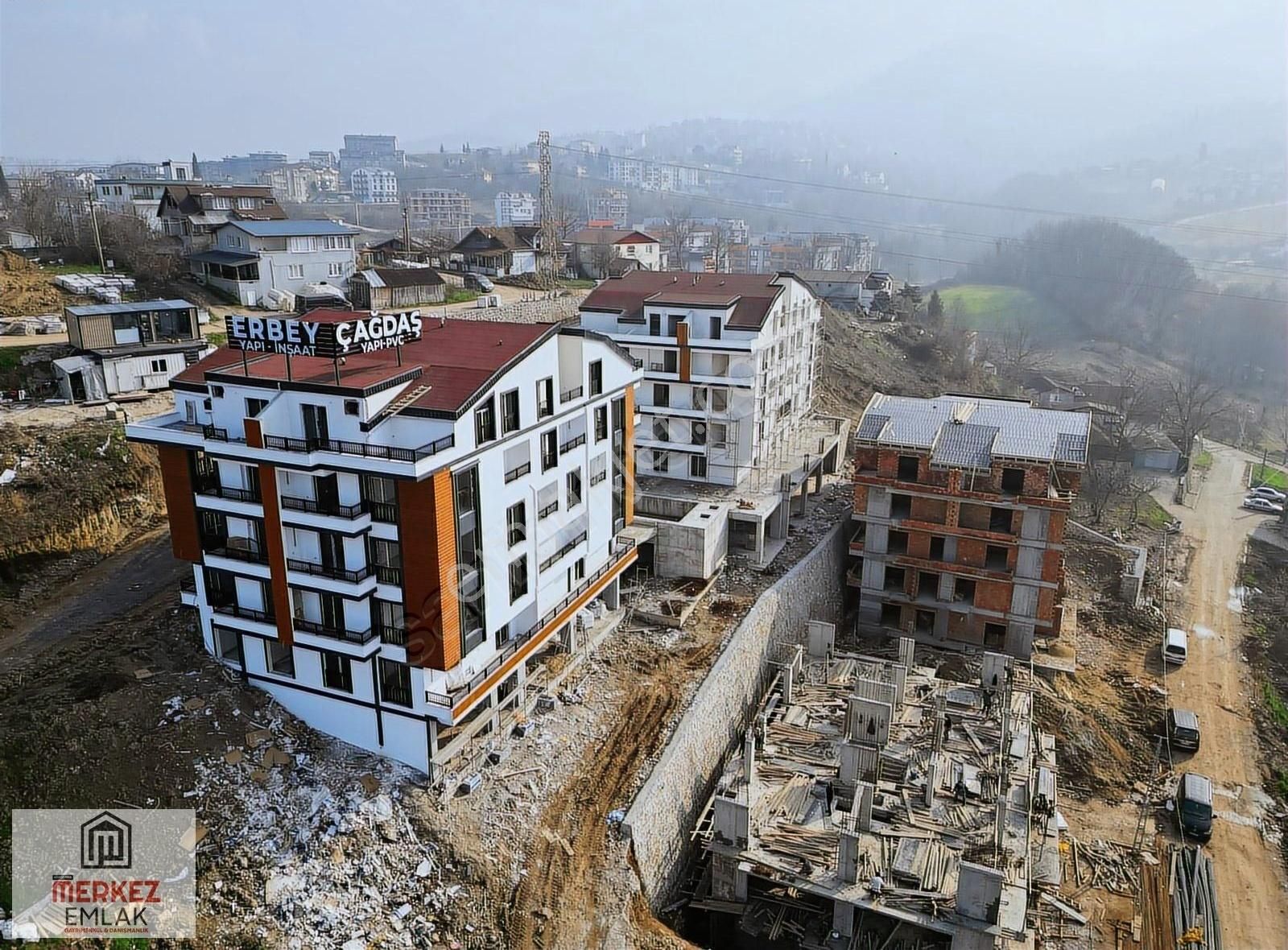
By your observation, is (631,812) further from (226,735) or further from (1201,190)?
(1201,190)

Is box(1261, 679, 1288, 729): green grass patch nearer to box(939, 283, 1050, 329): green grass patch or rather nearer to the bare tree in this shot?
the bare tree

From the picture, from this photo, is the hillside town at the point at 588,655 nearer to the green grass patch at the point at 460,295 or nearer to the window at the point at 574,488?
the window at the point at 574,488

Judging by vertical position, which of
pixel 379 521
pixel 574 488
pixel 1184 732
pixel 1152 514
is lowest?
pixel 1152 514

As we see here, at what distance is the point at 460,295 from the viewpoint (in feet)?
223

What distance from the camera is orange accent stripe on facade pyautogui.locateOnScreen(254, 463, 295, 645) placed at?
2253 cm

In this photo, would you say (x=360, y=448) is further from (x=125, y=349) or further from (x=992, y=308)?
(x=992, y=308)

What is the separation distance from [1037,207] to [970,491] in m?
165

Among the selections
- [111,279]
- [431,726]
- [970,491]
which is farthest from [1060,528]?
[111,279]

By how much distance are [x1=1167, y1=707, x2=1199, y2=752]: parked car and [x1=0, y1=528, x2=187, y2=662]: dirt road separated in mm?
39914

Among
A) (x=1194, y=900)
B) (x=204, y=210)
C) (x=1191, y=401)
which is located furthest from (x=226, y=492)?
(x=1191, y=401)

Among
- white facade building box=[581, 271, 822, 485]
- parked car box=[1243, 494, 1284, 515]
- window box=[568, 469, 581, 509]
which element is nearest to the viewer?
window box=[568, 469, 581, 509]

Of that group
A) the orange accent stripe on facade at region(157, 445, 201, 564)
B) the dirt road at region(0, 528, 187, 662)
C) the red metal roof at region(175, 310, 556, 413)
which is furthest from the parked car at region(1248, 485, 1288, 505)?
the dirt road at region(0, 528, 187, 662)

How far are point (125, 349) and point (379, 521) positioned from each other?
2665 centimetres

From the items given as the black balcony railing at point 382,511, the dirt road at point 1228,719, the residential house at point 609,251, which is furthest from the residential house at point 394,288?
the dirt road at point 1228,719
